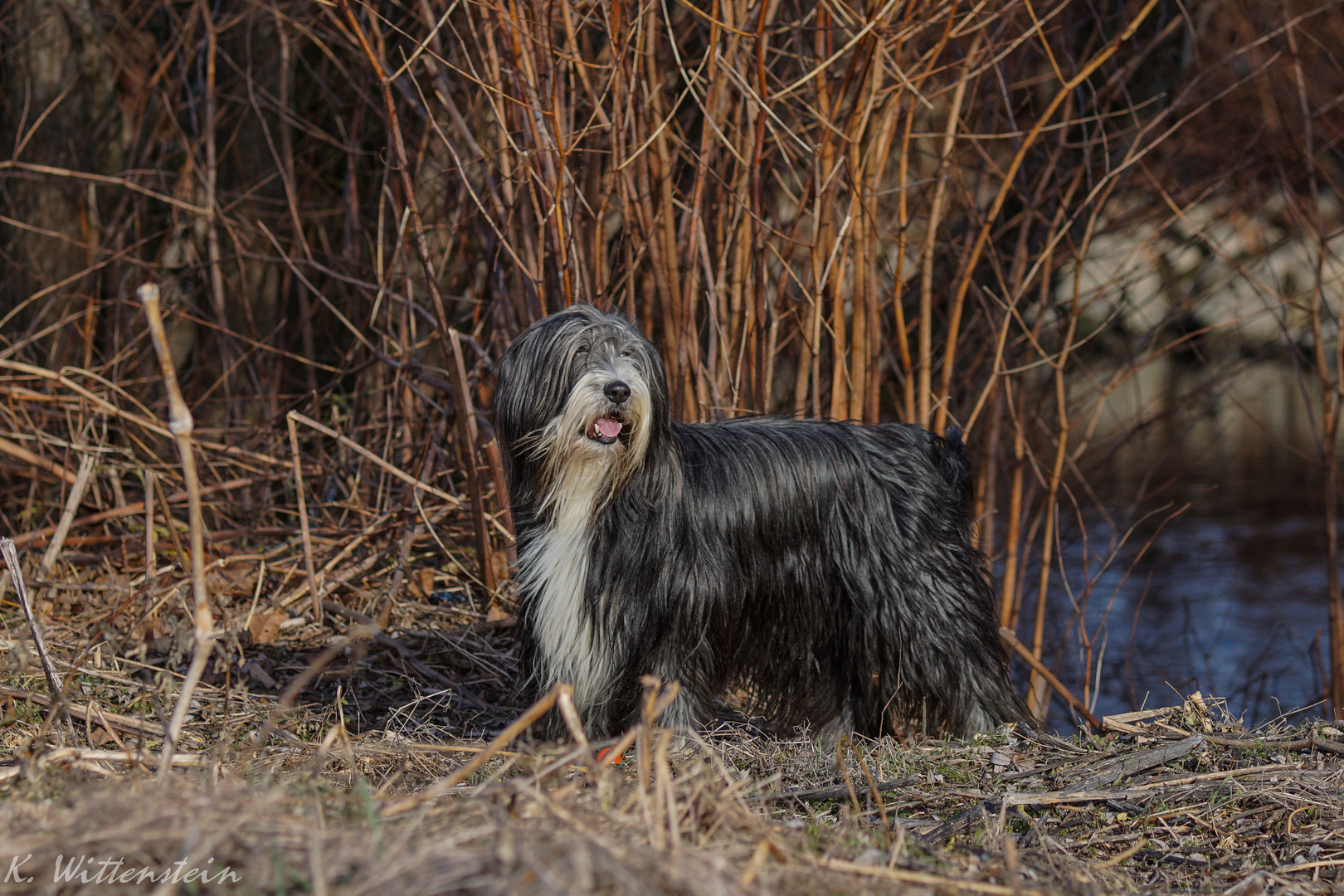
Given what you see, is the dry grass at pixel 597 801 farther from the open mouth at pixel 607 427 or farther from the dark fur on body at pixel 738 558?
the open mouth at pixel 607 427

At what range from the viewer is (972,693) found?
3568 millimetres

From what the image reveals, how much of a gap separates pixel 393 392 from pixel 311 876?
12.6 ft

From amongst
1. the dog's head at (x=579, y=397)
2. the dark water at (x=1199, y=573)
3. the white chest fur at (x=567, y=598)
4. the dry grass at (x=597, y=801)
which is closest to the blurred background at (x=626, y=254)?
the dark water at (x=1199, y=573)

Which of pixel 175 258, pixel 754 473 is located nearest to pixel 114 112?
pixel 175 258

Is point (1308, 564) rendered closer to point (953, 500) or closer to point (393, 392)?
point (953, 500)

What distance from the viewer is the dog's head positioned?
115 inches

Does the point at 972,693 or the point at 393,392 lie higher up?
the point at 393,392

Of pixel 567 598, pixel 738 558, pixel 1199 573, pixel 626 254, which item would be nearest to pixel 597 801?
pixel 567 598

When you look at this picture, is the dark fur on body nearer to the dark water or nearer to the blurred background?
the blurred background

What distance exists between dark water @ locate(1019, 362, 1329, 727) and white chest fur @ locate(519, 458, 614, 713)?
6.86 ft

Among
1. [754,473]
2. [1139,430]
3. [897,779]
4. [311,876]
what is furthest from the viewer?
[1139,430]

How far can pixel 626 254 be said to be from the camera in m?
4.21

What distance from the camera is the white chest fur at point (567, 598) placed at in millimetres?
3066

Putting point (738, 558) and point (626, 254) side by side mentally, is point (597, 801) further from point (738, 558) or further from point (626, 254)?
point (626, 254)
